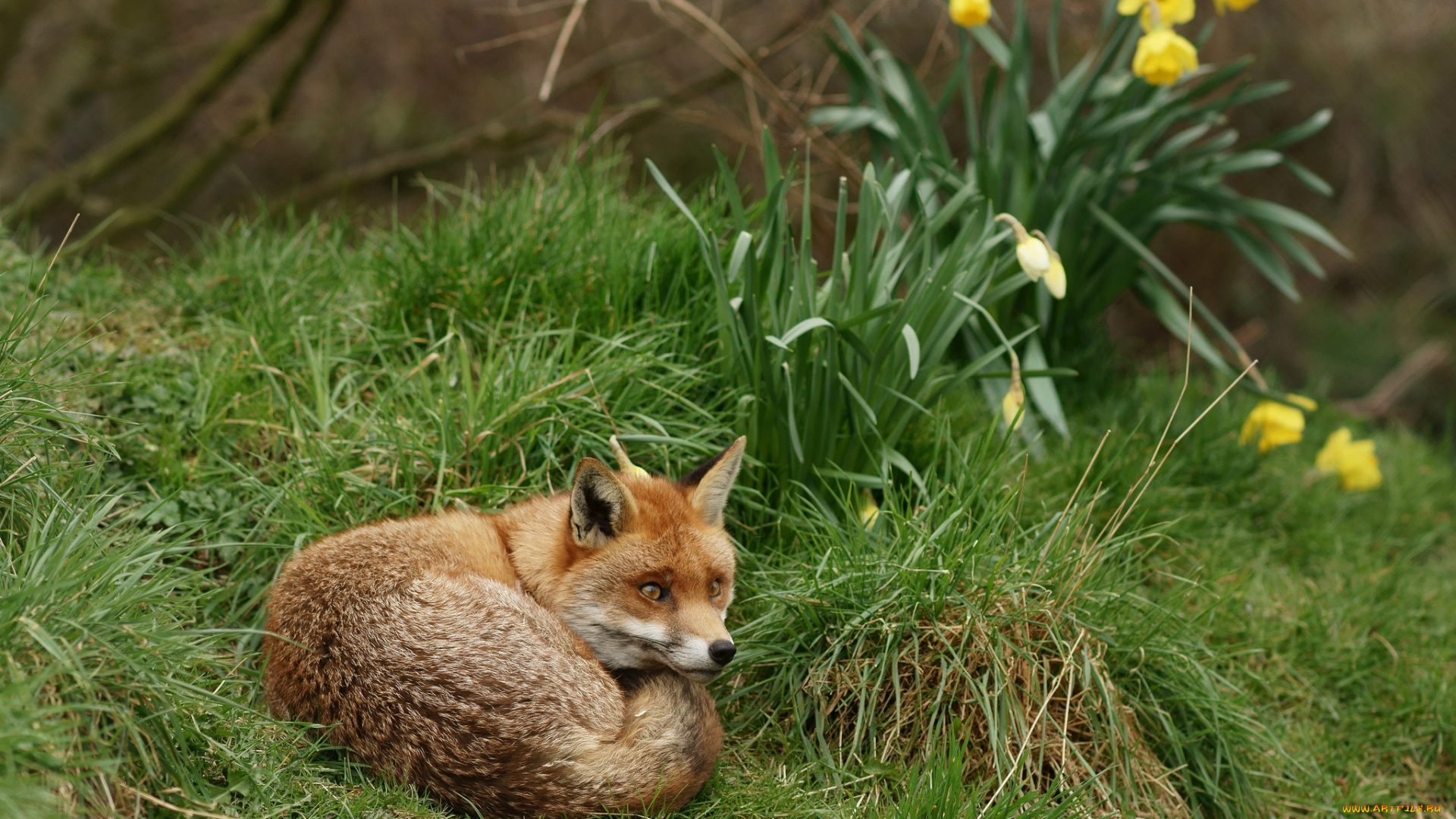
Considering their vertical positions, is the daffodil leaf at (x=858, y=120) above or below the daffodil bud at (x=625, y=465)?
above

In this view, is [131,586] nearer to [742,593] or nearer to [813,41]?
[742,593]

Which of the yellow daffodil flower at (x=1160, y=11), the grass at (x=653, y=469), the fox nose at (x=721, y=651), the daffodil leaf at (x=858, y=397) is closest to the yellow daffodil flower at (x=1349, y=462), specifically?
the grass at (x=653, y=469)

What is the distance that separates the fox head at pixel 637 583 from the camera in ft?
9.40

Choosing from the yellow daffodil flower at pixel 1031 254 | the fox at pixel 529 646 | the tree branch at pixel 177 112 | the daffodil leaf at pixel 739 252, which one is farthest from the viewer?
the tree branch at pixel 177 112

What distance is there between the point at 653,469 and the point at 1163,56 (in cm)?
286

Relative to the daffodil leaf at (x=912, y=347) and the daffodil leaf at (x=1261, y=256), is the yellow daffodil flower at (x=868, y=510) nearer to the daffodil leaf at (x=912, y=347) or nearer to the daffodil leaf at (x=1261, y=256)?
the daffodil leaf at (x=912, y=347)

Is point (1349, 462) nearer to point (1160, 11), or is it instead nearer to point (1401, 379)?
point (1160, 11)

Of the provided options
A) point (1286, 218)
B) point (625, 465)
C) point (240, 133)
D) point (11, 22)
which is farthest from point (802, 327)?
point (11, 22)

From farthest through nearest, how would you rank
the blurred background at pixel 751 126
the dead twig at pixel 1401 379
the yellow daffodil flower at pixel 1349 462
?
the dead twig at pixel 1401 379 < the blurred background at pixel 751 126 < the yellow daffodil flower at pixel 1349 462

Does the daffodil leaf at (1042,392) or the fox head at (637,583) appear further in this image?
the daffodil leaf at (1042,392)

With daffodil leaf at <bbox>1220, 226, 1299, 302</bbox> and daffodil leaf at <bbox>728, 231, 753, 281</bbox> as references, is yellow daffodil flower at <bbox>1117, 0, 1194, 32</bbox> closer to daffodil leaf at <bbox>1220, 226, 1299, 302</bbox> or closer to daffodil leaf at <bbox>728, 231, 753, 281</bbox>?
daffodil leaf at <bbox>1220, 226, 1299, 302</bbox>

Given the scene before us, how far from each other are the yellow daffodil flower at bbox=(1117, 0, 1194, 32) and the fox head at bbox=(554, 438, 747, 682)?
10.7 ft

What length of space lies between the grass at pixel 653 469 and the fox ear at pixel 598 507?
68cm

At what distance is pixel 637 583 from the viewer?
9.70 ft
